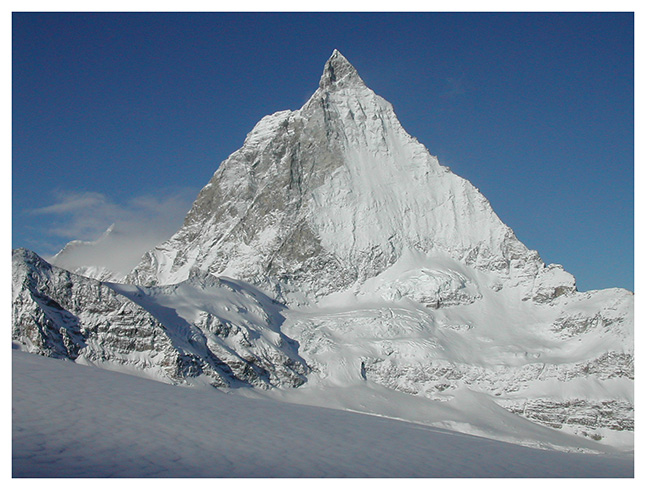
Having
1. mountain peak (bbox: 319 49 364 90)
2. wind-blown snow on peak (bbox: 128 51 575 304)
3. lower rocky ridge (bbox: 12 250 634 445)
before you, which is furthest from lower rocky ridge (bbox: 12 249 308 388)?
mountain peak (bbox: 319 49 364 90)

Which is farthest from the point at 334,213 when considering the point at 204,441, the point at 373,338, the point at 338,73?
the point at 204,441

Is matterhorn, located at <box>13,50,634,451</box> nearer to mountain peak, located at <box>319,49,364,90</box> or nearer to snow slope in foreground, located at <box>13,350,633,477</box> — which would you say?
mountain peak, located at <box>319,49,364,90</box>

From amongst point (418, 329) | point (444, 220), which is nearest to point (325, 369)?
point (418, 329)

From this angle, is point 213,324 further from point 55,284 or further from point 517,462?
point 517,462

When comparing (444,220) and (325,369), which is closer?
(325,369)

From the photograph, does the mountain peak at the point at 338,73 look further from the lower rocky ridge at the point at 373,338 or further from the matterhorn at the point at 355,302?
the lower rocky ridge at the point at 373,338

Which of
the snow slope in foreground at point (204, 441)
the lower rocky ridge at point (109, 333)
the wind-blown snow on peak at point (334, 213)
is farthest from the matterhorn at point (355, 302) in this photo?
the snow slope in foreground at point (204, 441)
